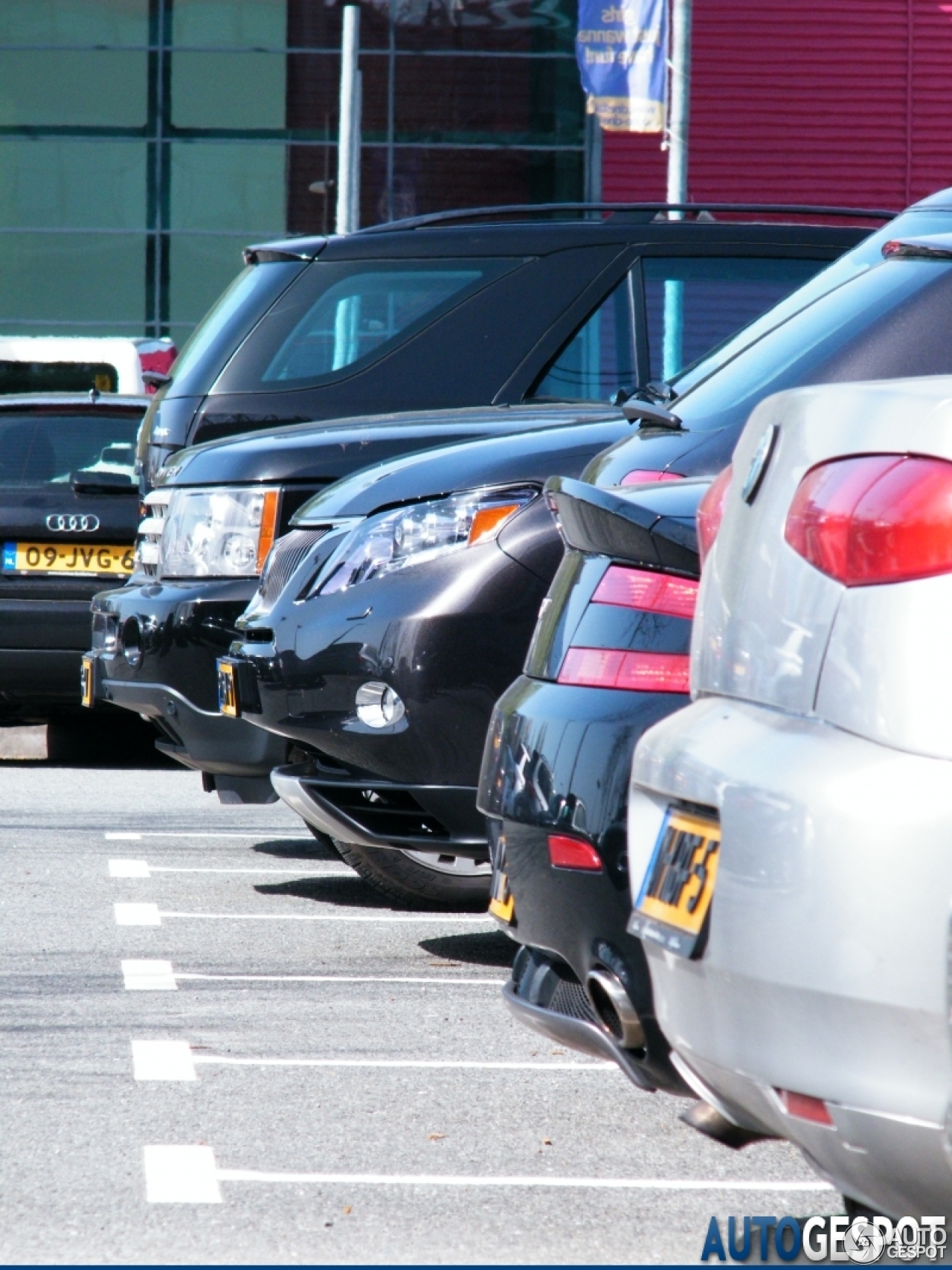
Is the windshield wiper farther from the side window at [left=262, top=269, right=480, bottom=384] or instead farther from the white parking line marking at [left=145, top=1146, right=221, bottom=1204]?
the side window at [left=262, top=269, right=480, bottom=384]

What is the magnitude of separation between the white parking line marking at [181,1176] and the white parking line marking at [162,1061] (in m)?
0.54

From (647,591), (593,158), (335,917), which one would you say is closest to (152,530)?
(335,917)

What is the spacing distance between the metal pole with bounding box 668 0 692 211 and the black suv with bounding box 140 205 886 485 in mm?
11073

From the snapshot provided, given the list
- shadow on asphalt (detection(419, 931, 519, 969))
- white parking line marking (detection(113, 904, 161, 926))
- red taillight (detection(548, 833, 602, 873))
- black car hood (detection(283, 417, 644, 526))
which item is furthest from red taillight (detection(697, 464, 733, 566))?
white parking line marking (detection(113, 904, 161, 926))

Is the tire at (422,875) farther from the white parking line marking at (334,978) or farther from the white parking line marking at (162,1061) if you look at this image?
the white parking line marking at (162,1061)

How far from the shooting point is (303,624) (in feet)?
18.5

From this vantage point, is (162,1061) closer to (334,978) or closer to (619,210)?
(334,978)

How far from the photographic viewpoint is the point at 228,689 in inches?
237

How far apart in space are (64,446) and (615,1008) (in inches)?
309

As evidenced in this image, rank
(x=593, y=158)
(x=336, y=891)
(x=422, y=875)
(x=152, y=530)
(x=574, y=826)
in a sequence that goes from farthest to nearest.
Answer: (x=593, y=158) < (x=152, y=530) < (x=336, y=891) < (x=422, y=875) < (x=574, y=826)

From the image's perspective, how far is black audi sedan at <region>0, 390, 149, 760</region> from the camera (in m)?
10.0

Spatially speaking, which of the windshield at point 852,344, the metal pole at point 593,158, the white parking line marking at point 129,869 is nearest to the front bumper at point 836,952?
the windshield at point 852,344

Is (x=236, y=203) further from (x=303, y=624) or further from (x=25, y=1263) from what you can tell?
(x=25, y=1263)

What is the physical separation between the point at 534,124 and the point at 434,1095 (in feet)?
74.8
